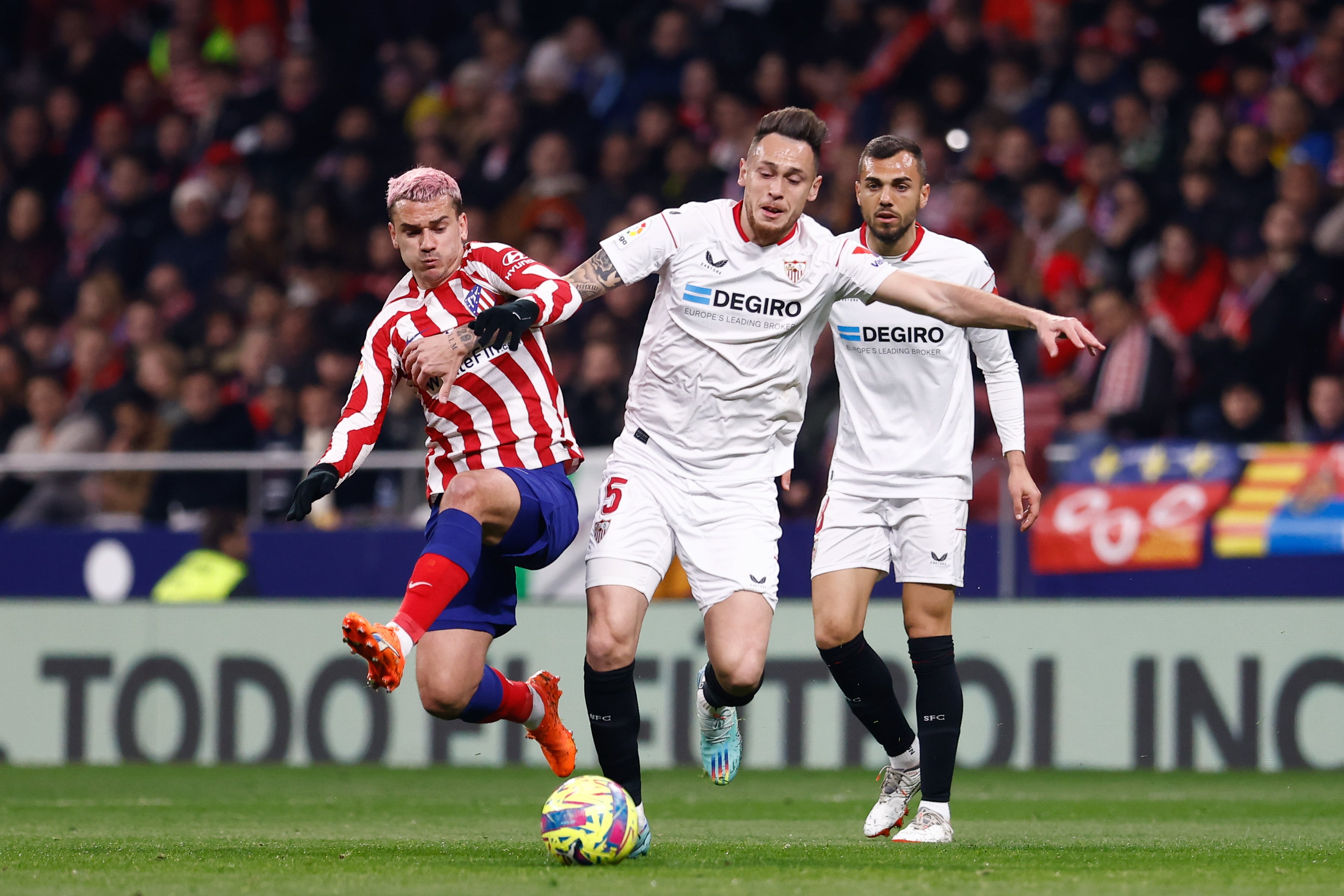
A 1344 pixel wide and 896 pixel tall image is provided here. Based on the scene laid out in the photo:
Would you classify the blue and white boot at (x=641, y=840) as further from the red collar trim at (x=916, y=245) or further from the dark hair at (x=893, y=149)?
the dark hair at (x=893, y=149)

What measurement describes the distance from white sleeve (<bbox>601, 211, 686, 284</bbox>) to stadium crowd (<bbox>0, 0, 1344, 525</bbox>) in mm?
4841

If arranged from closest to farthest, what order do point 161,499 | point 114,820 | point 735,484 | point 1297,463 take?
point 735,484
point 114,820
point 1297,463
point 161,499

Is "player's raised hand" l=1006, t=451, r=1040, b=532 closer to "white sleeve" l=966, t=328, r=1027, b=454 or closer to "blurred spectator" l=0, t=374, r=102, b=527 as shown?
"white sleeve" l=966, t=328, r=1027, b=454

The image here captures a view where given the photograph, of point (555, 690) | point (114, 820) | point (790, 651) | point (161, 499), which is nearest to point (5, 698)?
point (161, 499)

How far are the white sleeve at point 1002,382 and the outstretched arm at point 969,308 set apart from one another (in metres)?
0.73

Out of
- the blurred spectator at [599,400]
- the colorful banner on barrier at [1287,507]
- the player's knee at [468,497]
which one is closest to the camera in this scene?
the player's knee at [468,497]

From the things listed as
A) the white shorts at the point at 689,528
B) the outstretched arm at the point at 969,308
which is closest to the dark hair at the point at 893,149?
the outstretched arm at the point at 969,308

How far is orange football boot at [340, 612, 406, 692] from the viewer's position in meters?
5.30

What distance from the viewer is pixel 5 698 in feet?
38.6

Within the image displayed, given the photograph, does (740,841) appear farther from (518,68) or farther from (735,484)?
(518,68)

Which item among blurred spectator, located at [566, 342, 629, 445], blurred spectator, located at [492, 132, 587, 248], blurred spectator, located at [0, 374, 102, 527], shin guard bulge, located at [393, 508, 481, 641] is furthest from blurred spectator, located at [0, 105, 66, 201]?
shin guard bulge, located at [393, 508, 481, 641]

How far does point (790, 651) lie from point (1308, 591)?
2.98 metres

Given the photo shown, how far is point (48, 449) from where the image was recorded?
13.4m

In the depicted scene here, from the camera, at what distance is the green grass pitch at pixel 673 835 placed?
5289 mm
